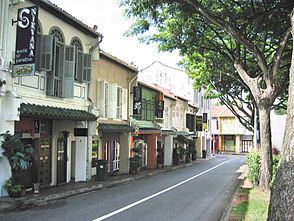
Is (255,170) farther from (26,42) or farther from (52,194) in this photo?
(26,42)

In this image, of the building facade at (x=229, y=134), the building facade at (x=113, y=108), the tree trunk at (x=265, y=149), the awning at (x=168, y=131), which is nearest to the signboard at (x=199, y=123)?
the awning at (x=168, y=131)

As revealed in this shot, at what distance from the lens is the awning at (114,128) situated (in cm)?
1978

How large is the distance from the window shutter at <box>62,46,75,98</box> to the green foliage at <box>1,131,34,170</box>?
3.92 metres

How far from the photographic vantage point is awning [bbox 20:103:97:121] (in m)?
13.0

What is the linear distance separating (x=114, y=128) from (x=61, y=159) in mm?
4256

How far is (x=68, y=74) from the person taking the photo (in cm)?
1589

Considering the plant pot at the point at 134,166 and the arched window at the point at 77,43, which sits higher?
the arched window at the point at 77,43

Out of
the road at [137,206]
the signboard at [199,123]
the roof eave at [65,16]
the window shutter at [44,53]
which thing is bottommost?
the road at [137,206]

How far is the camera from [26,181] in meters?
15.1

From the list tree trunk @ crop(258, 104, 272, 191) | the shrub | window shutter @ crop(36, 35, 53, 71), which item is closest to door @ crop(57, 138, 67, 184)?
window shutter @ crop(36, 35, 53, 71)

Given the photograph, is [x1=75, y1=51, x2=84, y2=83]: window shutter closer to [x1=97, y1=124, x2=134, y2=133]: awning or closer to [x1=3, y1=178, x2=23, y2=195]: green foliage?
[x1=97, y1=124, x2=134, y2=133]: awning

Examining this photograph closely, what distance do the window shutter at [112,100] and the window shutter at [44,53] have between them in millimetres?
7171

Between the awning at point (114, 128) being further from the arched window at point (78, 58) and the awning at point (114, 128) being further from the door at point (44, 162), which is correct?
the door at point (44, 162)

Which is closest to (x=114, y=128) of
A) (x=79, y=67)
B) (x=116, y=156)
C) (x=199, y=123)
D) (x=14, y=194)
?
(x=116, y=156)
